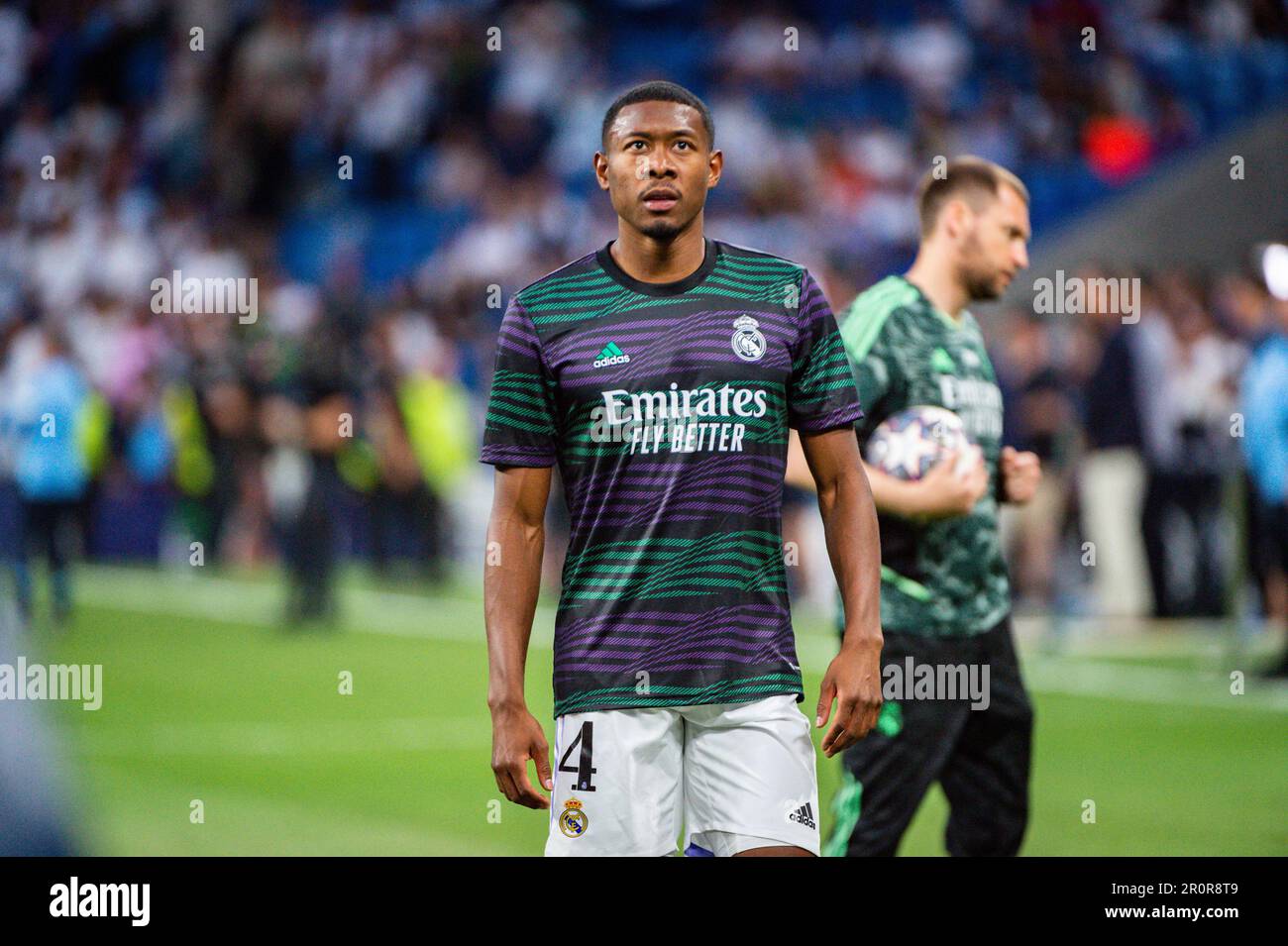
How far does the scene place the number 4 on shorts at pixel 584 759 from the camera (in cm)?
356

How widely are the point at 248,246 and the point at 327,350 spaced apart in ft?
22.9

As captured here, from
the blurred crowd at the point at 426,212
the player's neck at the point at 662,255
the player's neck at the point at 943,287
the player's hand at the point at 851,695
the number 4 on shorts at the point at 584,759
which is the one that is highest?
the blurred crowd at the point at 426,212

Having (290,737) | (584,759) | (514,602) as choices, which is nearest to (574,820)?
(584,759)

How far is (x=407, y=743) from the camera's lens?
8.80m

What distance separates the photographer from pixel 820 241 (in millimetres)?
16734

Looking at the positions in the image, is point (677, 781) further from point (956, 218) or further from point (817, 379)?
point (956, 218)

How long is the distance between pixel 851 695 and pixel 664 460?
61cm

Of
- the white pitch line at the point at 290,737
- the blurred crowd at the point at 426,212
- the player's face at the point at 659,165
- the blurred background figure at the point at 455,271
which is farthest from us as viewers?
the blurred crowd at the point at 426,212

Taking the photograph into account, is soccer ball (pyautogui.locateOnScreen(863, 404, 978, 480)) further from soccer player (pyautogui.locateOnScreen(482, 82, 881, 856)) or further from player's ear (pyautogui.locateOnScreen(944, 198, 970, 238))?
soccer player (pyautogui.locateOnScreen(482, 82, 881, 856))

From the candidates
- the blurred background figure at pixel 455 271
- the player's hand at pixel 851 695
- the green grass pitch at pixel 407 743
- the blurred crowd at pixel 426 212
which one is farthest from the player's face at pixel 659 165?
the blurred crowd at pixel 426 212

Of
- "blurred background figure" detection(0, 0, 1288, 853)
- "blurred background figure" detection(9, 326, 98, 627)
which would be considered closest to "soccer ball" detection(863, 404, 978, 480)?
"blurred background figure" detection(0, 0, 1288, 853)

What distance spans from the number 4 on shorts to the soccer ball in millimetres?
1420

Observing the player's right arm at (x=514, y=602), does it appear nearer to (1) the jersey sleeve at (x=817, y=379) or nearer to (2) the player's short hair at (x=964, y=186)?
(1) the jersey sleeve at (x=817, y=379)

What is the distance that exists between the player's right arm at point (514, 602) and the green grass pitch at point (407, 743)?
2.90m
